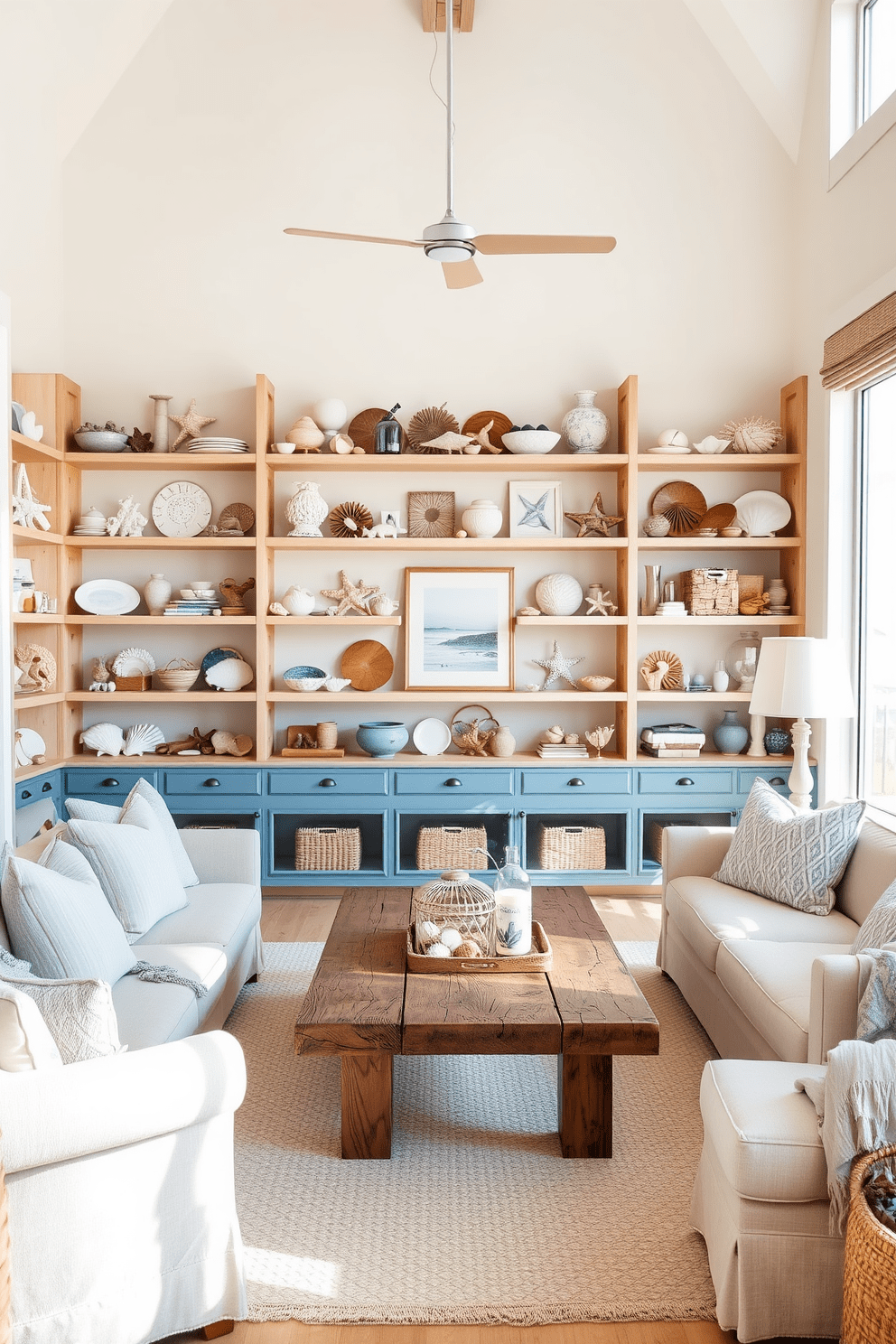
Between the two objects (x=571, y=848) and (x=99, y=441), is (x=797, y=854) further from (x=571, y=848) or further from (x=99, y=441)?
(x=99, y=441)

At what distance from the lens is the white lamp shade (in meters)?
3.74

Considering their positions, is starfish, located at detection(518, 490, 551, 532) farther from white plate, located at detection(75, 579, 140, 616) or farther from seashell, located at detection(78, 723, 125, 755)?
seashell, located at detection(78, 723, 125, 755)

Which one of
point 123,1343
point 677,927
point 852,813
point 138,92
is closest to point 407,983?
point 123,1343

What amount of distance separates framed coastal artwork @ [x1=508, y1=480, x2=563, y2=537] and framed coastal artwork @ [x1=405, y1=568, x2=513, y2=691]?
26 centimetres

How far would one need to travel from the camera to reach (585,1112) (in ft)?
8.61

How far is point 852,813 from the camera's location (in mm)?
3373

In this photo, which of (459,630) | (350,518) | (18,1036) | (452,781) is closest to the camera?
(18,1036)

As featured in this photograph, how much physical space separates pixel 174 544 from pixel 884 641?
3.41 meters

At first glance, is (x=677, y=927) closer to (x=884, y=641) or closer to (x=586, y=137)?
(x=884, y=641)

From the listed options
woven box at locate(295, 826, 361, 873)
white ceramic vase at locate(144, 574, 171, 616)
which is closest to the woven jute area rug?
woven box at locate(295, 826, 361, 873)

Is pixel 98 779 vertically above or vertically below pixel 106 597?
below

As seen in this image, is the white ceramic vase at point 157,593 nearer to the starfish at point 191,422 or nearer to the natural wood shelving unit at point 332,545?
the natural wood shelving unit at point 332,545

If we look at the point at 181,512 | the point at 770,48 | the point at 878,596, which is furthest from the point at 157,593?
the point at 770,48

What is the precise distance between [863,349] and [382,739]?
2837mm
